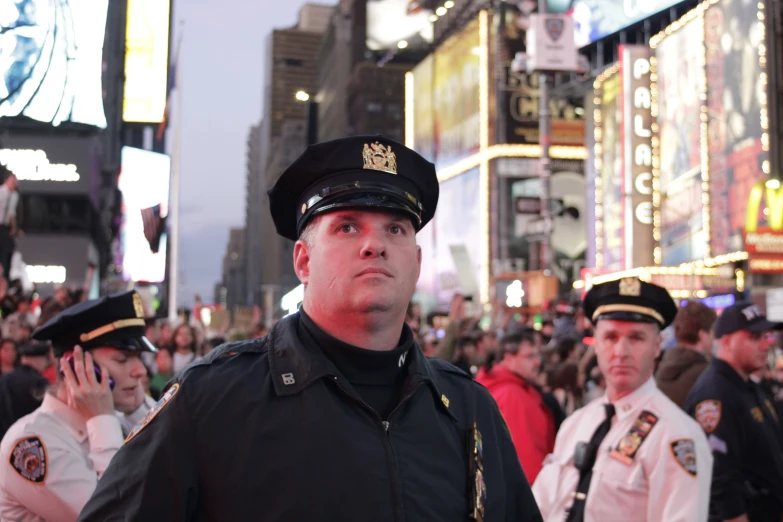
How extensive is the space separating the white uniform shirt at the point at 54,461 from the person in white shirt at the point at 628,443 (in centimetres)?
212

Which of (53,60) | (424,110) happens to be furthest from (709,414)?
(424,110)

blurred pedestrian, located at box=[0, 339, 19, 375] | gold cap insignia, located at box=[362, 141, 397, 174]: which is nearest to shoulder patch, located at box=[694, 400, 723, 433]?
gold cap insignia, located at box=[362, 141, 397, 174]

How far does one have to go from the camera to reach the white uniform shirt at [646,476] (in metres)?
4.25

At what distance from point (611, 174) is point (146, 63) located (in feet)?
59.0

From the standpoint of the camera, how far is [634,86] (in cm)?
3403

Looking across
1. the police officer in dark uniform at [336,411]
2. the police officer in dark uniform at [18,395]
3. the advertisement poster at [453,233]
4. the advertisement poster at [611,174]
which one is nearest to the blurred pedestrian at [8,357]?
the police officer in dark uniform at [18,395]

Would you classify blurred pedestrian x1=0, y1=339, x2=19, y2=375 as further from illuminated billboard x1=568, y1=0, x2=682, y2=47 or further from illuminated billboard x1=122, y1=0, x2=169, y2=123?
illuminated billboard x1=568, y1=0, x2=682, y2=47

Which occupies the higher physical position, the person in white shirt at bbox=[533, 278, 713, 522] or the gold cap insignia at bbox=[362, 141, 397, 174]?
the gold cap insignia at bbox=[362, 141, 397, 174]

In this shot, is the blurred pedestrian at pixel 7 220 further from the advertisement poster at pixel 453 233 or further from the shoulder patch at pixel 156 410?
the advertisement poster at pixel 453 233

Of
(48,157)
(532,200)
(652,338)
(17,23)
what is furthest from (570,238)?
(652,338)

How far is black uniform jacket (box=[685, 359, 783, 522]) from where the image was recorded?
5449mm

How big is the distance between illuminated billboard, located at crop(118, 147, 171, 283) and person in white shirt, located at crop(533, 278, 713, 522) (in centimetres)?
3934

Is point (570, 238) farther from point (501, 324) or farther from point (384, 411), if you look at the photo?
point (384, 411)

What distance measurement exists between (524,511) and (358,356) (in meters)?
0.67
